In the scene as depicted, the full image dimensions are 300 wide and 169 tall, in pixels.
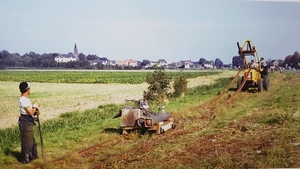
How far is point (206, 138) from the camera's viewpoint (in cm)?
427

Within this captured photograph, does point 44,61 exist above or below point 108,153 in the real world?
above

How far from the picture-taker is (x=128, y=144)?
437 centimetres

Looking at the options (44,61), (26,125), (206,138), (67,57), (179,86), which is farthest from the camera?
(179,86)

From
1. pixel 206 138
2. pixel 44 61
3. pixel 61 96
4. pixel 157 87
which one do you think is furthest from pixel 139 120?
pixel 61 96

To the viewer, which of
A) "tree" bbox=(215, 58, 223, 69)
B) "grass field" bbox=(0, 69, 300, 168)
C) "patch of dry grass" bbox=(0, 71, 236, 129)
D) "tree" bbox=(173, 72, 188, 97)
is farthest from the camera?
"tree" bbox=(173, 72, 188, 97)

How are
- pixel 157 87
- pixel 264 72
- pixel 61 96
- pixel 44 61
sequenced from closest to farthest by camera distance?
pixel 44 61 → pixel 61 96 → pixel 157 87 → pixel 264 72

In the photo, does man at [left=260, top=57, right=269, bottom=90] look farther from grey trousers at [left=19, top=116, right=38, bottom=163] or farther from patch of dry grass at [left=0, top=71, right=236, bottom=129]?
grey trousers at [left=19, top=116, right=38, bottom=163]

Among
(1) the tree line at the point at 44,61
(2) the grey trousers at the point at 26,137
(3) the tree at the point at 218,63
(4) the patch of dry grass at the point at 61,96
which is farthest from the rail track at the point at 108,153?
(3) the tree at the point at 218,63

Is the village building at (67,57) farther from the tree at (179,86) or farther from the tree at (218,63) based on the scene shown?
the tree at (179,86)

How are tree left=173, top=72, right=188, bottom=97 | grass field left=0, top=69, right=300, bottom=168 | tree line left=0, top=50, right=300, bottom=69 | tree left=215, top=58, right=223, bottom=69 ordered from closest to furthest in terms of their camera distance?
grass field left=0, top=69, right=300, bottom=168
tree line left=0, top=50, right=300, bottom=69
tree left=215, top=58, right=223, bottom=69
tree left=173, top=72, right=188, bottom=97

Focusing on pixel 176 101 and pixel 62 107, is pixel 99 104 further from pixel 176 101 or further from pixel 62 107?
pixel 176 101

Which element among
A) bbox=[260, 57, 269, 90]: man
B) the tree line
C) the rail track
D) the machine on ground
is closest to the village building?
the tree line

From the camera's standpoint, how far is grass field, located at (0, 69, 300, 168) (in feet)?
11.1

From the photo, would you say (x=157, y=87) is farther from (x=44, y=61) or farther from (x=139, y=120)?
(x=44, y=61)
